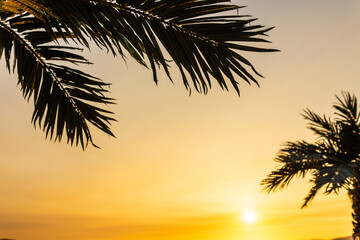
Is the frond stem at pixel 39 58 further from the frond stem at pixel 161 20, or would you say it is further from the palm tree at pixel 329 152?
the palm tree at pixel 329 152

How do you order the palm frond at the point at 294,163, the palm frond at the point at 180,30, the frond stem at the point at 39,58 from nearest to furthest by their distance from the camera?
1. the palm frond at the point at 180,30
2. the frond stem at the point at 39,58
3. the palm frond at the point at 294,163

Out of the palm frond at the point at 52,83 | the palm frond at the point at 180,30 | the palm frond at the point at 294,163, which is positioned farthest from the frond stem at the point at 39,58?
the palm frond at the point at 294,163

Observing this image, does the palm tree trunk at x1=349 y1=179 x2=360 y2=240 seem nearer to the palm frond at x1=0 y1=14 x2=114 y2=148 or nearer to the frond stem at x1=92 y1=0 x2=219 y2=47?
the palm frond at x1=0 y1=14 x2=114 y2=148

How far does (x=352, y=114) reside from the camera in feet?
26.3

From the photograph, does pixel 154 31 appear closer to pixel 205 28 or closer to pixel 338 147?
pixel 205 28

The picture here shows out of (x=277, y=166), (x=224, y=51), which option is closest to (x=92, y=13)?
(x=224, y=51)

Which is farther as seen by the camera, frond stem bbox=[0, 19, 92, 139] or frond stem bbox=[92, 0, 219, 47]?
frond stem bbox=[0, 19, 92, 139]

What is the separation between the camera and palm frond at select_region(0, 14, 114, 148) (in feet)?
7.75

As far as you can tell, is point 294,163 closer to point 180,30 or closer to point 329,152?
point 329,152

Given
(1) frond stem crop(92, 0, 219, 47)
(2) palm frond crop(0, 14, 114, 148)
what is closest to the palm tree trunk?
(2) palm frond crop(0, 14, 114, 148)

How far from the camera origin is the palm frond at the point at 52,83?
236 centimetres

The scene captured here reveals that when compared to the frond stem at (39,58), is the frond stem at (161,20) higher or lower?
lower

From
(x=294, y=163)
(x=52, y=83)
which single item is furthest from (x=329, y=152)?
(x=52, y=83)

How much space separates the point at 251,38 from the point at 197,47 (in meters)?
0.25
